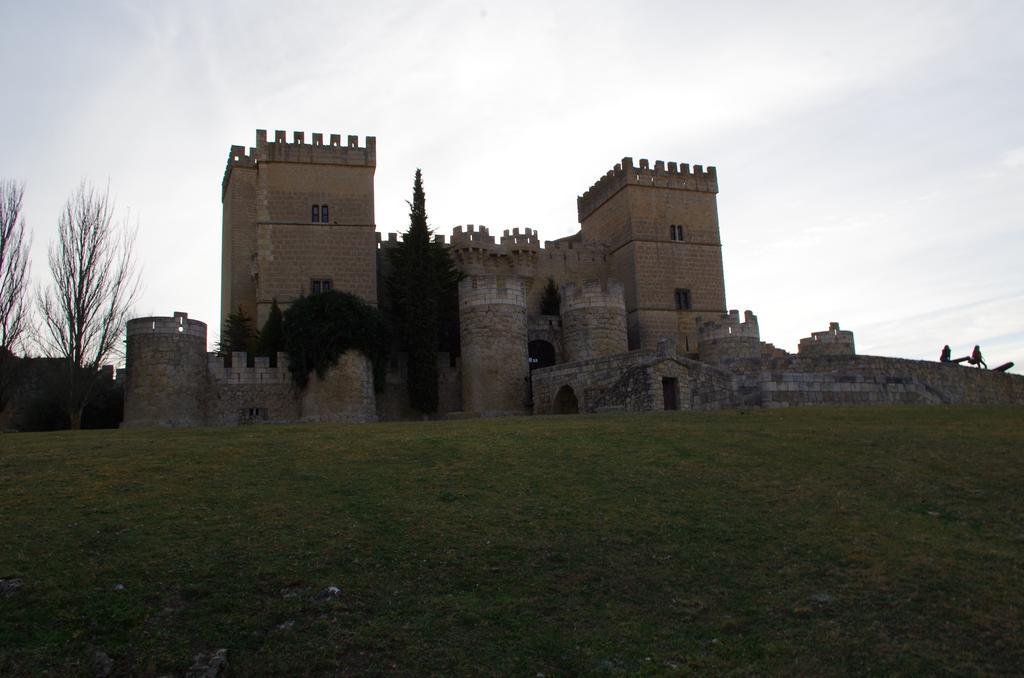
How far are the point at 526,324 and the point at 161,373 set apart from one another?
13.2 meters

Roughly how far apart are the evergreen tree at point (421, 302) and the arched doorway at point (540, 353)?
3.72 meters

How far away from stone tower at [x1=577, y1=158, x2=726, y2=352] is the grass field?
2591 cm

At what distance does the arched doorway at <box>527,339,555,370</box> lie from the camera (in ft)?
128

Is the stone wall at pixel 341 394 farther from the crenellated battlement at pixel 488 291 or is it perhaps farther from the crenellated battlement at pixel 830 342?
the crenellated battlement at pixel 830 342

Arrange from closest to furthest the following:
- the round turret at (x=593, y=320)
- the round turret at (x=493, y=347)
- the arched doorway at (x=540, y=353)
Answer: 1. the round turret at (x=493, y=347)
2. the round turret at (x=593, y=320)
3. the arched doorway at (x=540, y=353)

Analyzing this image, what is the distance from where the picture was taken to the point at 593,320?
36906 millimetres

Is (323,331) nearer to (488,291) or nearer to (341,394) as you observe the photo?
(341,394)

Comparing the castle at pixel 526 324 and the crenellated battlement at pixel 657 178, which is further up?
the crenellated battlement at pixel 657 178

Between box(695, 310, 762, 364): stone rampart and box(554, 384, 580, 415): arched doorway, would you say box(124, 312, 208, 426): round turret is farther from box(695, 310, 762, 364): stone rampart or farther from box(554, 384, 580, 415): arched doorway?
box(695, 310, 762, 364): stone rampart

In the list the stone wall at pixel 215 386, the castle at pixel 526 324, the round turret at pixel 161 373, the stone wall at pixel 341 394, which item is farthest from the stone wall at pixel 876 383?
the round turret at pixel 161 373

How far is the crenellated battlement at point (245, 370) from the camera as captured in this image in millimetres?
31172

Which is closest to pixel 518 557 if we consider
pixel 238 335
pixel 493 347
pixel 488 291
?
pixel 493 347

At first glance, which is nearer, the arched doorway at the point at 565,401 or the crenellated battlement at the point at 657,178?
the arched doorway at the point at 565,401

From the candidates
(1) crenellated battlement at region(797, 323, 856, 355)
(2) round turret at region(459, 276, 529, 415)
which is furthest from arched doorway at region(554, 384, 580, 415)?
(1) crenellated battlement at region(797, 323, 856, 355)
